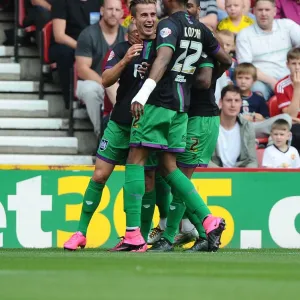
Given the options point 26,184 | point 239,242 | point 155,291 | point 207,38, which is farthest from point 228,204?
point 155,291

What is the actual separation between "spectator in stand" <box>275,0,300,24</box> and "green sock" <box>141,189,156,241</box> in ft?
20.4

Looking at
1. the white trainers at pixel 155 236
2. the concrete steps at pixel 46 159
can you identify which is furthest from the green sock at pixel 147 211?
the concrete steps at pixel 46 159

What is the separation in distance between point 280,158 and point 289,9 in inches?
137

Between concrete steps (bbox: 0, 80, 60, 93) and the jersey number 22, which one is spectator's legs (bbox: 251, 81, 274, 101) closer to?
concrete steps (bbox: 0, 80, 60, 93)

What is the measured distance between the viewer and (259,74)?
14.0 m

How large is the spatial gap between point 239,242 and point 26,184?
86.2 inches

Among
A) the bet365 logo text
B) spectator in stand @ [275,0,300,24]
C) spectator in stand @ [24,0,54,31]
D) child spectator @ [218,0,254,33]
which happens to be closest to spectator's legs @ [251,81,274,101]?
child spectator @ [218,0,254,33]

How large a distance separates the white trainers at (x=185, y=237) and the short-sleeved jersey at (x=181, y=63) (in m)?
1.66

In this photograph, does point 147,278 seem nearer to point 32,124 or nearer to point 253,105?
point 253,105

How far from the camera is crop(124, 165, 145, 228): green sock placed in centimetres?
901

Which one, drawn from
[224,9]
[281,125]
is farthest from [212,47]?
[224,9]

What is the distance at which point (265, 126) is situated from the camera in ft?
42.8

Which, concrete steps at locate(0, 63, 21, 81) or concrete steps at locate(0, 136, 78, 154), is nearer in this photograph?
concrete steps at locate(0, 136, 78, 154)

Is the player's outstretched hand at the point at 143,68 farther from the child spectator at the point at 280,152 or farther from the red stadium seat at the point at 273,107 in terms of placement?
the red stadium seat at the point at 273,107
